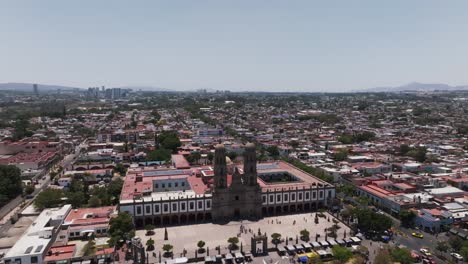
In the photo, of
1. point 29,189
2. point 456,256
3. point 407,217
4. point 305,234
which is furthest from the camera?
point 29,189

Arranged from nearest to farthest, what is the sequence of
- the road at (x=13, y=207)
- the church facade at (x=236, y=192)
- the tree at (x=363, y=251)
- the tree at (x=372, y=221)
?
the tree at (x=363, y=251) < the tree at (x=372, y=221) < the road at (x=13, y=207) < the church facade at (x=236, y=192)

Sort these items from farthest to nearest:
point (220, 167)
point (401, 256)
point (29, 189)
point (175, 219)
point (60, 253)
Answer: point (29, 189) < point (175, 219) < point (220, 167) < point (60, 253) < point (401, 256)

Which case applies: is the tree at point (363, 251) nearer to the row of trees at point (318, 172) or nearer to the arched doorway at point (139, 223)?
the row of trees at point (318, 172)

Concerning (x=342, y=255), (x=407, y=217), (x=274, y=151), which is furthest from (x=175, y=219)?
(x=274, y=151)

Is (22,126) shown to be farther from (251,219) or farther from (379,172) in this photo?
(379,172)

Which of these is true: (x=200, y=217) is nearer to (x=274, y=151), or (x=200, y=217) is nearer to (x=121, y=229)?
(x=121, y=229)

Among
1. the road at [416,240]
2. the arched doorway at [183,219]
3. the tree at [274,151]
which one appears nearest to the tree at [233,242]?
the arched doorway at [183,219]
